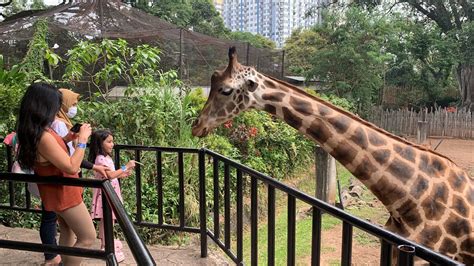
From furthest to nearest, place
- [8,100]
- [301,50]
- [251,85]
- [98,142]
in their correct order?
[301,50] → [8,100] → [98,142] → [251,85]

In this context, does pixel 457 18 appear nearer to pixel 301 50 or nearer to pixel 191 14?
pixel 301 50

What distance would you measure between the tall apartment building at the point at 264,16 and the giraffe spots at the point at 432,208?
2304 inches

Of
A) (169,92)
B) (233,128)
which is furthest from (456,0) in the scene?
(169,92)

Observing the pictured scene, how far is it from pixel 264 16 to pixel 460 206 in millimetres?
65135

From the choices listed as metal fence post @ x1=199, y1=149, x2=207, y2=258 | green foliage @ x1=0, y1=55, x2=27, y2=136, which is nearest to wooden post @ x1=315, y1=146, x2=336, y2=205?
metal fence post @ x1=199, y1=149, x2=207, y2=258

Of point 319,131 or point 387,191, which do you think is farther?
point 319,131

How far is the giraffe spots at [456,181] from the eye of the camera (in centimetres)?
285

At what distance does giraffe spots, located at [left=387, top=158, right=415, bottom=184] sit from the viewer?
2.84m

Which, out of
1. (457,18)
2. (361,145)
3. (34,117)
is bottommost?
(361,145)

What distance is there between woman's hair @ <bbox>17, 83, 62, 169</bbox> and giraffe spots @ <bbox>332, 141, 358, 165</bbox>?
176 centimetres

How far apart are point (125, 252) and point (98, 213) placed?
51 cm

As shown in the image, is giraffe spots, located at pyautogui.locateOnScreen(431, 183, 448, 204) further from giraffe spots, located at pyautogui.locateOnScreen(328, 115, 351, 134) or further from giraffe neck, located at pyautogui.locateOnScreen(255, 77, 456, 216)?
giraffe spots, located at pyautogui.locateOnScreen(328, 115, 351, 134)

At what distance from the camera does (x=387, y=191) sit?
2855 mm

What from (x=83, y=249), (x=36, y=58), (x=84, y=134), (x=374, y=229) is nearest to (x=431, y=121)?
(x=36, y=58)
